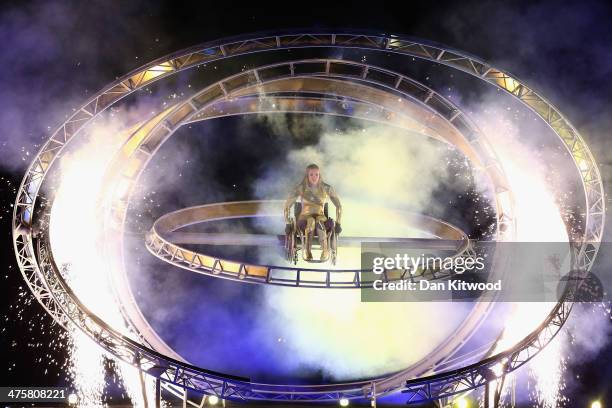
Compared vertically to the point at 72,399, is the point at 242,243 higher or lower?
higher

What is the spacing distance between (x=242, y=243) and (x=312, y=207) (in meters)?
1.74

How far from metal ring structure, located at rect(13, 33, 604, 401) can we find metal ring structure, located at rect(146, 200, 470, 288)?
72.5 inches

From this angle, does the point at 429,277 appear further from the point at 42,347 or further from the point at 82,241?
the point at 42,347

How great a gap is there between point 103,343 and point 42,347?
3.31 metres

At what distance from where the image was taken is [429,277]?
10.7 meters

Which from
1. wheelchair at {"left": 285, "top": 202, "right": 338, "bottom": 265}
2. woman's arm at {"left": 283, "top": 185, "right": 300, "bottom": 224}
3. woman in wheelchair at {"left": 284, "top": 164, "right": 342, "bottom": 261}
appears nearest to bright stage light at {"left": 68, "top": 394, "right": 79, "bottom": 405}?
wheelchair at {"left": 285, "top": 202, "right": 338, "bottom": 265}

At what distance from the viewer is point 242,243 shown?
11109 millimetres

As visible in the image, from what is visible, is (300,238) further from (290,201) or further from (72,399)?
(72,399)

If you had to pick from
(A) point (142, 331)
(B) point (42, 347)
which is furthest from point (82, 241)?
(B) point (42, 347)

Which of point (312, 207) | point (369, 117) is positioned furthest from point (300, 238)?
point (369, 117)

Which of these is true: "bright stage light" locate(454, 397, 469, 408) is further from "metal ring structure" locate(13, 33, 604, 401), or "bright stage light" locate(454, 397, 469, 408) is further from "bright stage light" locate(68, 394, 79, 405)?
"bright stage light" locate(68, 394, 79, 405)

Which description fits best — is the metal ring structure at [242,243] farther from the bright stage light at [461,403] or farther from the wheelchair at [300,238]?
the bright stage light at [461,403]

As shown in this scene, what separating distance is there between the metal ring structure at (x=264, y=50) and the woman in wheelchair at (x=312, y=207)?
2.43m

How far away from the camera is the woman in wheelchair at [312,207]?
10.2 m
